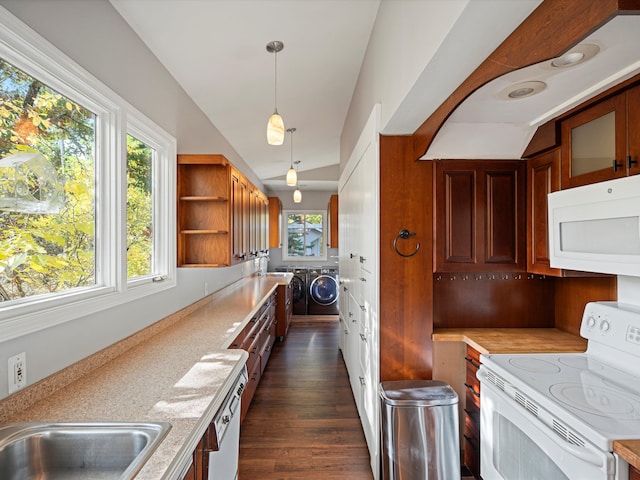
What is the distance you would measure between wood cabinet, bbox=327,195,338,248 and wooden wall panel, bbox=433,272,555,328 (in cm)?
384

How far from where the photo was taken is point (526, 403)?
56.9 inches

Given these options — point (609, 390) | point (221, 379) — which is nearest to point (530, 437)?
point (609, 390)

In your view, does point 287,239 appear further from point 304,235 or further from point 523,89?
point 523,89

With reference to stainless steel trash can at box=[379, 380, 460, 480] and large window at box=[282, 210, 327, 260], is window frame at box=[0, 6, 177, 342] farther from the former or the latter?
large window at box=[282, 210, 327, 260]

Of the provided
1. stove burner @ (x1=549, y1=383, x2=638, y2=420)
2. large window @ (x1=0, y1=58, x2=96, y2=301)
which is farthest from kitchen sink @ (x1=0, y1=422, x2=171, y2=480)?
stove burner @ (x1=549, y1=383, x2=638, y2=420)

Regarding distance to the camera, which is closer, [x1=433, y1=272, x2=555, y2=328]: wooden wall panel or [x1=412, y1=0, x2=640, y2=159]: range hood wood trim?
[x1=412, y1=0, x2=640, y2=159]: range hood wood trim

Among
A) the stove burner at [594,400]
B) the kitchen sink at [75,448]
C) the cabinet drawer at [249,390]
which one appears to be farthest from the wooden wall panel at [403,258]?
the kitchen sink at [75,448]

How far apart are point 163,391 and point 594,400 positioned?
1.64 m

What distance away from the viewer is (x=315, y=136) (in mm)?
4461

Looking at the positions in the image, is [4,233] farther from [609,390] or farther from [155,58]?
[609,390]

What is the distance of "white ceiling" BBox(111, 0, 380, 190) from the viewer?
1918 millimetres

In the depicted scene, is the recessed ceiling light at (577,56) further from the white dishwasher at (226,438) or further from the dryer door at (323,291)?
the dryer door at (323,291)

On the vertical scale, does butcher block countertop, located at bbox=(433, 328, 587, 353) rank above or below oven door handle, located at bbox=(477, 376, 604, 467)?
above

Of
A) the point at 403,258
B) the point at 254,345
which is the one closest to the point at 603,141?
the point at 403,258
